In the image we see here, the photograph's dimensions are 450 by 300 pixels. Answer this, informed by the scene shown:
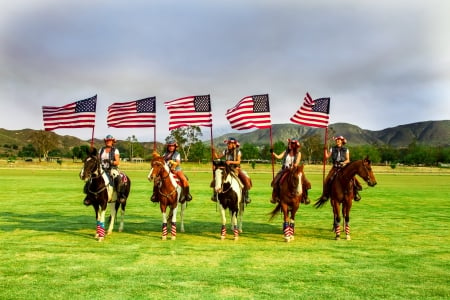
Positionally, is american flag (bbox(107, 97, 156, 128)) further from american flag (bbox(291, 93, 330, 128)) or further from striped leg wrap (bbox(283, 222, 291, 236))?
striped leg wrap (bbox(283, 222, 291, 236))

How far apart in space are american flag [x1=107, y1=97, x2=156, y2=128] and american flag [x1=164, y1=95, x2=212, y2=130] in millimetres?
835

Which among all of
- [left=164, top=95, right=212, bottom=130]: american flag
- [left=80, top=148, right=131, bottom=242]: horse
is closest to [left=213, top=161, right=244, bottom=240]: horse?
[left=164, top=95, right=212, bottom=130]: american flag

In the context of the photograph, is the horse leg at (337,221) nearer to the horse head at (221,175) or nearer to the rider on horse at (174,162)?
the horse head at (221,175)

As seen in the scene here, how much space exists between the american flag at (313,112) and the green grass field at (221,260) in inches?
177

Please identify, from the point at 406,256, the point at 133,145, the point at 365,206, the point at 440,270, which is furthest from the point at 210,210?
the point at 133,145

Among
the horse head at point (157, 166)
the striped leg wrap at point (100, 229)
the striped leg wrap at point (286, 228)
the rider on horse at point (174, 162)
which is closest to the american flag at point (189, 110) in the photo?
the rider on horse at point (174, 162)

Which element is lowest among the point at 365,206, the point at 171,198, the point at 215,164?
the point at 365,206

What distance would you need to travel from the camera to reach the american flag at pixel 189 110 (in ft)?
54.5

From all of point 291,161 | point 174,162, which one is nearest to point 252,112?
point 291,161

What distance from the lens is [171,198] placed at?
47.7 ft

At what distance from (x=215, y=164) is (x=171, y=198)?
80.9 inches

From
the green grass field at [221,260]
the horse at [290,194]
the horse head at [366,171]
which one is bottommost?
the green grass field at [221,260]

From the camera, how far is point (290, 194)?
14.0m

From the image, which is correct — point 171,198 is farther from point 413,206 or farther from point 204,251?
point 413,206
